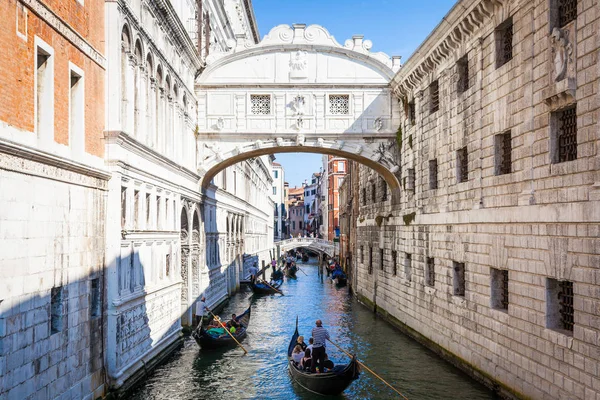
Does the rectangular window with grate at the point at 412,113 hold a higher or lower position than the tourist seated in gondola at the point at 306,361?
higher

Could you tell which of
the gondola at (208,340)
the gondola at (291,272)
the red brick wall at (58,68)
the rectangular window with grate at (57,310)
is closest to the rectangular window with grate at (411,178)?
the gondola at (208,340)

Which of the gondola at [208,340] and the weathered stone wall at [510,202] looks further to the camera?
the gondola at [208,340]

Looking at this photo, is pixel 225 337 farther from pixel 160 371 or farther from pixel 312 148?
pixel 312 148

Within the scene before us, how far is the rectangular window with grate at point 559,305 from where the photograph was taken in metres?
9.10

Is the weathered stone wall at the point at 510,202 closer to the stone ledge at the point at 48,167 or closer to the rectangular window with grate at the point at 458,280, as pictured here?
the rectangular window with grate at the point at 458,280

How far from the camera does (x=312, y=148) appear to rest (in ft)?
64.9

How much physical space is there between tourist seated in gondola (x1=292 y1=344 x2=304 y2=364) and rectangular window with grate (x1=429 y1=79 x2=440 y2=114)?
668 centimetres

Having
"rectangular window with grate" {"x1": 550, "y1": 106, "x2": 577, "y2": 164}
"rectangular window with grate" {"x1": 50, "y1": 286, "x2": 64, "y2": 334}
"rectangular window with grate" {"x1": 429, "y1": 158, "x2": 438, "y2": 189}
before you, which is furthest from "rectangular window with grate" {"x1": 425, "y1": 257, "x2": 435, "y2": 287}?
"rectangular window with grate" {"x1": 50, "y1": 286, "x2": 64, "y2": 334}

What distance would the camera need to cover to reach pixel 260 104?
19547mm

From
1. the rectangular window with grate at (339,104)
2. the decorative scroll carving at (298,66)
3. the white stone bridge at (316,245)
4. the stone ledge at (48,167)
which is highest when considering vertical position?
the decorative scroll carving at (298,66)

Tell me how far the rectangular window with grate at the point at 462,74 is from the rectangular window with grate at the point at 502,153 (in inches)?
97.5

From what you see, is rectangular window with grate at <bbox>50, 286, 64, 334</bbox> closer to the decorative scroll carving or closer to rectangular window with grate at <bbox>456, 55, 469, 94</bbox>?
rectangular window with grate at <bbox>456, 55, 469, 94</bbox>

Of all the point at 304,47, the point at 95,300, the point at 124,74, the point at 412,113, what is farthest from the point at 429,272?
the point at 124,74

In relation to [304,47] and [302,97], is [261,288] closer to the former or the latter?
[302,97]
